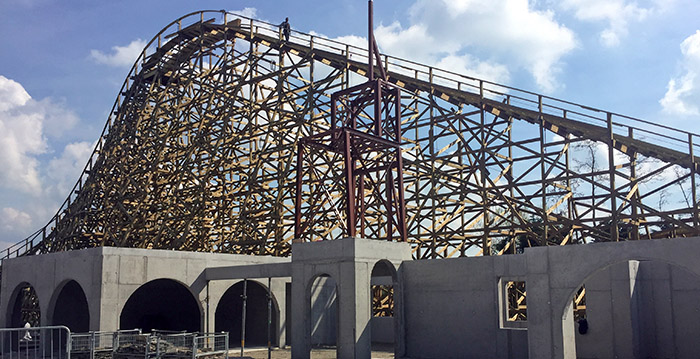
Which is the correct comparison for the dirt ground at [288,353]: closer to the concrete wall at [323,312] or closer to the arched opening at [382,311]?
the arched opening at [382,311]

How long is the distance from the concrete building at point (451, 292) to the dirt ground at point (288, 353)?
3.01ft

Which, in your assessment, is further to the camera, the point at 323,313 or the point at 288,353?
the point at 323,313

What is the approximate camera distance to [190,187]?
31922 mm

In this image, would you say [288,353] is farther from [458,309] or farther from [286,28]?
[286,28]

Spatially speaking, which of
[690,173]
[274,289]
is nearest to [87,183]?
[274,289]

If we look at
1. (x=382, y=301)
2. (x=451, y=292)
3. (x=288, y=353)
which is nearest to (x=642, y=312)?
(x=451, y=292)

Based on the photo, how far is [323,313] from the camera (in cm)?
2498

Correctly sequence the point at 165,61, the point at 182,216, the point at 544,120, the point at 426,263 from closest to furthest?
the point at 426,263 → the point at 544,120 → the point at 182,216 → the point at 165,61

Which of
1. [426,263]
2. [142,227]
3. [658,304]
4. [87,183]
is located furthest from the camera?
[87,183]

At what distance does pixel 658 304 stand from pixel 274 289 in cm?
1211

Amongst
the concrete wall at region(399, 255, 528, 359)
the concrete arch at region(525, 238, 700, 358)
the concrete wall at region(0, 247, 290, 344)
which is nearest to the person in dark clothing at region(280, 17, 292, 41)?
the concrete wall at region(0, 247, 290, 344)

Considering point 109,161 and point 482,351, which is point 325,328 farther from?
point 109,161

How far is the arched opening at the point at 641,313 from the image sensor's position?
660 inches

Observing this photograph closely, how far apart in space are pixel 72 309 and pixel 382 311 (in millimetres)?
11414
